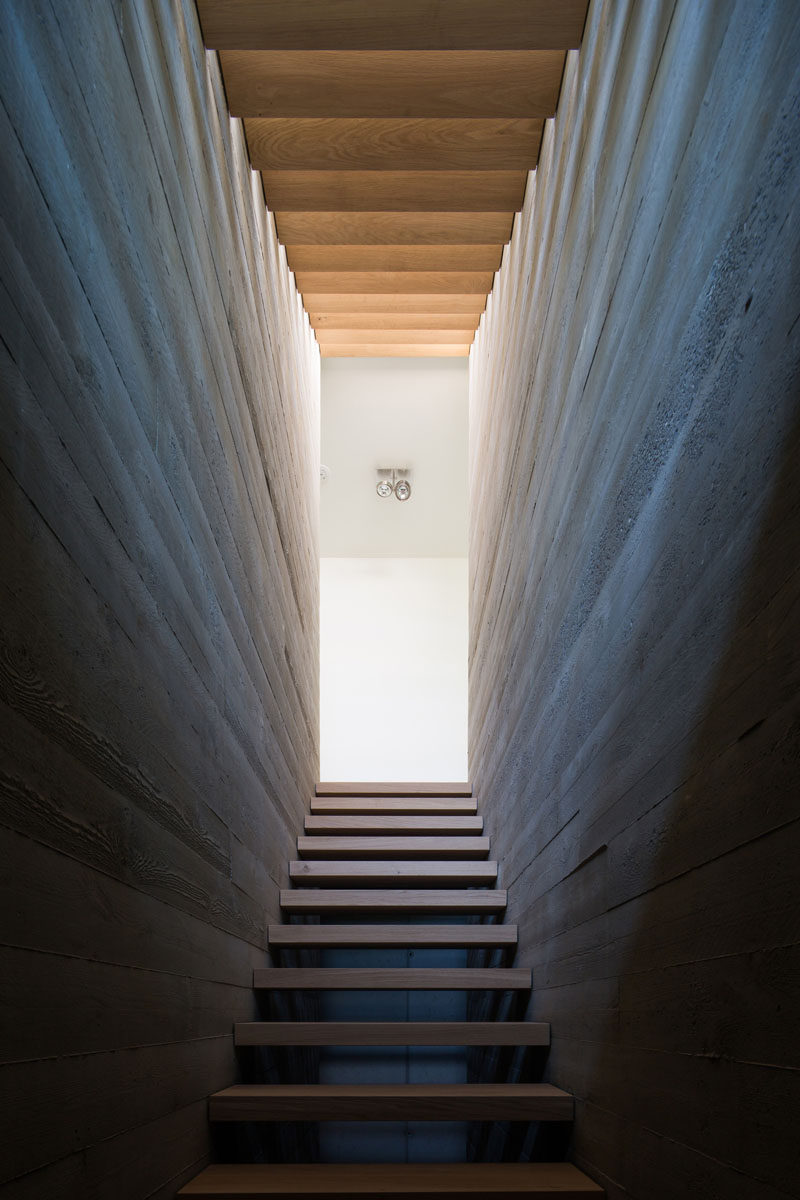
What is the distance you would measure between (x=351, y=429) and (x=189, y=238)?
425 centimetres

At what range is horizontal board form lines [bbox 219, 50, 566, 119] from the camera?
2.64m

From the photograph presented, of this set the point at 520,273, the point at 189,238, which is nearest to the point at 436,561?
the point at 520,273

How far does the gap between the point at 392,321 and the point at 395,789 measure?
2.13 m

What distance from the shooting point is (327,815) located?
4301mm

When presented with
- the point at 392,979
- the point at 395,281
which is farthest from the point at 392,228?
the point at 392,979

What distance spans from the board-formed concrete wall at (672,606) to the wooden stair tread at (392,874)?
0.79 m

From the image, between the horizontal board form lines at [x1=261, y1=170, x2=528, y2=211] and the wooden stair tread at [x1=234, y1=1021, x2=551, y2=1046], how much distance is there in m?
2.51

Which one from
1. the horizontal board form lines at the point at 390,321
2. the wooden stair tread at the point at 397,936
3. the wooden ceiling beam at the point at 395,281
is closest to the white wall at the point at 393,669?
the horizontal board form lines at the point at 390,321

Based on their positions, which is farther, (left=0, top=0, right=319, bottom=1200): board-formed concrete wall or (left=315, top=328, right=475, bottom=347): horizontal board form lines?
(left=315, top=328, right=475, bottom=347): horizontal board form lines

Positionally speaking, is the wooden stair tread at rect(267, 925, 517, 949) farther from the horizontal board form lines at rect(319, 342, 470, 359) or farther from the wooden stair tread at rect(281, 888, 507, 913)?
the horizontal board form lines at rect(319, 342, 470, 359)

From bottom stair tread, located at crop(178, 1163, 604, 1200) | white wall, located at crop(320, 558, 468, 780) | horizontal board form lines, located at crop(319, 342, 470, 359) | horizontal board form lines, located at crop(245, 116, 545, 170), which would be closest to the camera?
bottom stair tread, located at crop(178, 1163, 604, 1200)

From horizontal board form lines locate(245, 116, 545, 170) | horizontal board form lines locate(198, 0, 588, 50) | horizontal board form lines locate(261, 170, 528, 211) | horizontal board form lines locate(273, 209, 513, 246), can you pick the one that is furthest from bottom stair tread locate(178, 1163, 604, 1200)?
horizontal board form lines locate(273, 209, 513, 246)

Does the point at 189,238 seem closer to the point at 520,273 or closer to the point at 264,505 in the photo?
the point at 264,505

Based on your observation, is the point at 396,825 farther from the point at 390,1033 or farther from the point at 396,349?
the point at 396,349
